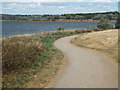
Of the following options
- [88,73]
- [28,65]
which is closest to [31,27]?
[28,65]

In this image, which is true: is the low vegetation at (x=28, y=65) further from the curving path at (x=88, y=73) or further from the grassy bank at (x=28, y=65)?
the curving path at (x=88, y=73)

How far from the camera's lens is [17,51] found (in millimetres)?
15195

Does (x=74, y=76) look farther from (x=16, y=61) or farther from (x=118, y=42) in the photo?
(x=118, y=42)

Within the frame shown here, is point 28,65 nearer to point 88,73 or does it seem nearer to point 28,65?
point 28,65

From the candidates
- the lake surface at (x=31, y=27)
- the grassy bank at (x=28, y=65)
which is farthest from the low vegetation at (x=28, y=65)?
the lake surface at (x=31, y=27)

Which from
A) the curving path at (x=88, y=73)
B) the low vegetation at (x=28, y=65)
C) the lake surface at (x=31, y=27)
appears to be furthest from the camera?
the lake surface at (x=31, y=27)

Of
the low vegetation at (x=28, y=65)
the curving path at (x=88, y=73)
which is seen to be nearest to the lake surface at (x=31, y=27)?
the low vegetation at (x=28, y=65)

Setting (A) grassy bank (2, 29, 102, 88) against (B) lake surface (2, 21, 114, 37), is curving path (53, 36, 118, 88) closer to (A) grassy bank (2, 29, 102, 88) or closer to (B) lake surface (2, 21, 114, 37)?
(A) grassy bank (2, 29, 102, 88)

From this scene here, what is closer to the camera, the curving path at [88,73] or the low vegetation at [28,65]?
the curving path at [88,73]

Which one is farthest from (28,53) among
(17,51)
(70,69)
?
(70,69)

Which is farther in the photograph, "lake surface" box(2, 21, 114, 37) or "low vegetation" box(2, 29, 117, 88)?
"lake surface" box(2, 21, 114, 37)

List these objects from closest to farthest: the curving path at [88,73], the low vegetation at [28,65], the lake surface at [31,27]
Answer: the curving path at [88,73] → the low vegetation at [28,65] → the lake surface at [31,27]

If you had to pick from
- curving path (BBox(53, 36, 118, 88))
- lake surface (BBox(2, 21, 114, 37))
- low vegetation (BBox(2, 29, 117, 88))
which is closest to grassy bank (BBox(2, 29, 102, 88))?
low vegetation (BBox(2, 29, 117, 88))

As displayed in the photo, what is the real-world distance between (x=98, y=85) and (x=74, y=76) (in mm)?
1914
